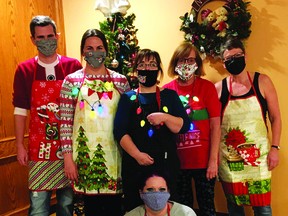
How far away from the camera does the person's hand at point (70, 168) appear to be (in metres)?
1.90

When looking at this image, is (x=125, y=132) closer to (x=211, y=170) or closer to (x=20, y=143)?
(x=211, y=170)

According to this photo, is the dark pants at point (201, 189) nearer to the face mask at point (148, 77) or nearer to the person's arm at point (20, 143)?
the face mask at point (148, 77)

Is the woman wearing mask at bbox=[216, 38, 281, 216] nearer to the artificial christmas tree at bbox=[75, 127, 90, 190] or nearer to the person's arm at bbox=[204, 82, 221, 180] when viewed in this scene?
the person's arm at bbox=[204, 82, 221, 180]

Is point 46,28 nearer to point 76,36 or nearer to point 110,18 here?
point 110,18

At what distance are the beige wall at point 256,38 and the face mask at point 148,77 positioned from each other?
110cm

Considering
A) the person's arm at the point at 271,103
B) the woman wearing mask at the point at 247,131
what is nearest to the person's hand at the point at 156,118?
the woman wearing mask at the point at 247,131

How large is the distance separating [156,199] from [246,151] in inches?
29.3

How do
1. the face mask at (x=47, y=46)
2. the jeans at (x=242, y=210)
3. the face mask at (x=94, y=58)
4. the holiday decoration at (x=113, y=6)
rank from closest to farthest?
the face mask at (x=94, y=58)
the face mask at (x=47, y=46)
the jeans at (x=242, y=210)
the holiday decoration at (x=113, y=6)

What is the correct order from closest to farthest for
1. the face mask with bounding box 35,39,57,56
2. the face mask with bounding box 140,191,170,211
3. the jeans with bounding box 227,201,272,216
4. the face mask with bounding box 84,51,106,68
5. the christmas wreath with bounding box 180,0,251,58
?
1. the face mask with bounding box 140,191,170,211
2. the face mask with bounding box 84,51,106,68
3. the face mask with bounding box 35,39,57,56
4. the jeans with bounding box 227,201,272,216
5. the christmas wreath with bounding box 180,0,251,58

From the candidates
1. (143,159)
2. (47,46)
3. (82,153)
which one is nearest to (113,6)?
(47,46)

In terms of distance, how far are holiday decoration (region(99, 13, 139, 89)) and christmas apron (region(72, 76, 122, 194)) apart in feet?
2.86

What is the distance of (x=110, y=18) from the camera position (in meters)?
2.86

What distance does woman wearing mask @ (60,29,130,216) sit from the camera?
6.23 feet

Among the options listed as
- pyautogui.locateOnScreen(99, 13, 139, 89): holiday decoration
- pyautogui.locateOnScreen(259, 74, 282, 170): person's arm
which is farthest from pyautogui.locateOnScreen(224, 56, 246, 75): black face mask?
pyautogui.locateOnScreen(99, 13, 139, 89): holiday decoration
